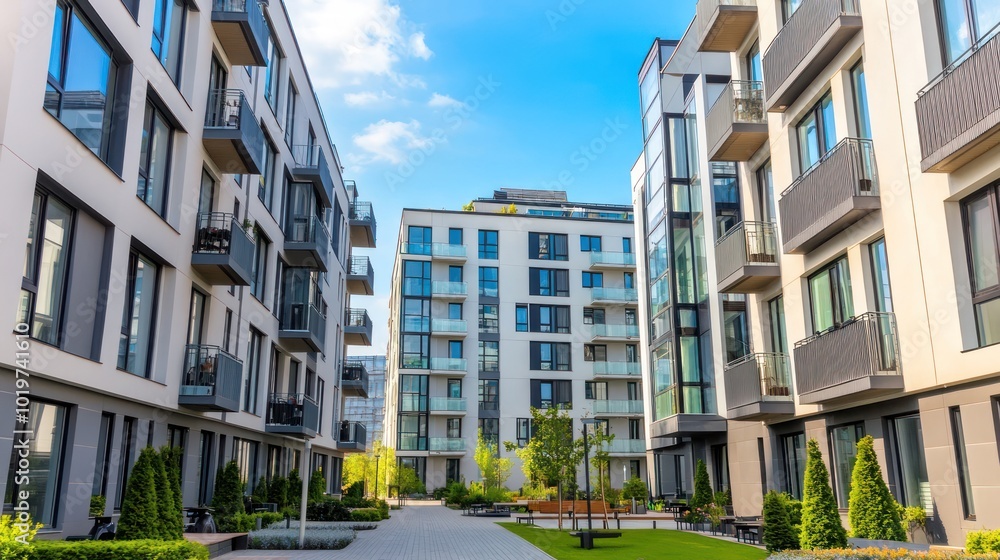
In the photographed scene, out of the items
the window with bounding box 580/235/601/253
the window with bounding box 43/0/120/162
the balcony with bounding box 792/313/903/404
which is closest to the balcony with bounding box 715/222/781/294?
the balcony with bounding box 792/313/903/404

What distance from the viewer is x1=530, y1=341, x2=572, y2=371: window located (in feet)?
208

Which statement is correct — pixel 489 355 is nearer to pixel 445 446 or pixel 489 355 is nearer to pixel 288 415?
pixel 445 446

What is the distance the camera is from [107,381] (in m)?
14.4

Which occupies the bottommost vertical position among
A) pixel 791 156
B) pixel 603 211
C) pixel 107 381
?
pixel 107 381

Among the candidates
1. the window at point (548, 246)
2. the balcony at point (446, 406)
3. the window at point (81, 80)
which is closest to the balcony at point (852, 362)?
the window at point (81, 80)

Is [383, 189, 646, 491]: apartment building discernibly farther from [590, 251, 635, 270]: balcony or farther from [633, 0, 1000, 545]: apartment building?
[633, 0, 1000, 545]: apartment building

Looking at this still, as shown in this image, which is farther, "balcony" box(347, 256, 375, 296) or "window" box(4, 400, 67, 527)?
"balcony" box(347, 256, 375, 296)

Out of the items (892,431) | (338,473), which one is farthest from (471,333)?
(892,431)

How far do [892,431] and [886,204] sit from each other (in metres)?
4.38

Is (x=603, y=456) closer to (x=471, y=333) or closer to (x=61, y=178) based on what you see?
(x=61, y=178)

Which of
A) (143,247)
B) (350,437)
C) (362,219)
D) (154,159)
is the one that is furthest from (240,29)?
(350,437)

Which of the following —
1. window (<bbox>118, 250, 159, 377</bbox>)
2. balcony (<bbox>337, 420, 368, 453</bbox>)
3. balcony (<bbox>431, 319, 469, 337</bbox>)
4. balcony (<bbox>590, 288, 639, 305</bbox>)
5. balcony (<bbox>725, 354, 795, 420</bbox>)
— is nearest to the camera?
window (<bbox>118, 250, 159, 377</bbox>)

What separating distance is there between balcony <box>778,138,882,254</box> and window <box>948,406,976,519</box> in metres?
4.22

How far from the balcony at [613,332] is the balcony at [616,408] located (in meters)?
5.15
